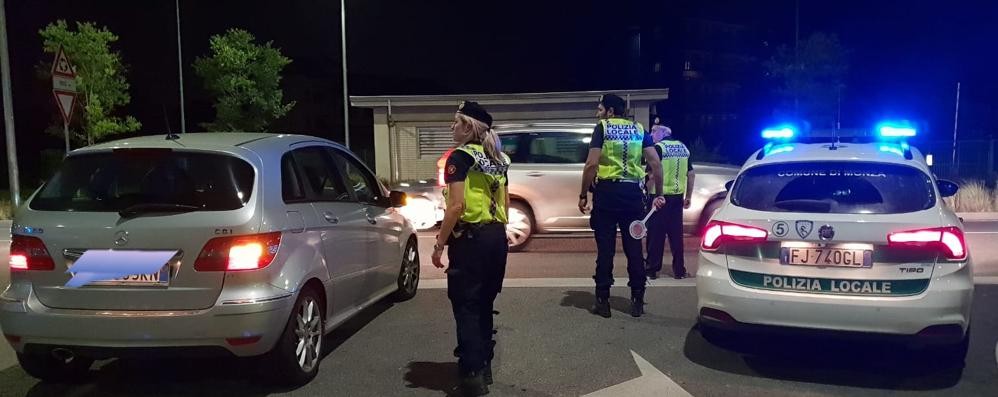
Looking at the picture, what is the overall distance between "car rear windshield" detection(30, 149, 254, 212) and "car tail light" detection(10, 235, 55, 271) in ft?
A: 0.64

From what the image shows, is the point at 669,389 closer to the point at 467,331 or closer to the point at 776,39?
the point at 467,331

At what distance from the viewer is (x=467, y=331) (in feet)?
13.1

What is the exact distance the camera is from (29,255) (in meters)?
3.89

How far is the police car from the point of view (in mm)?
4016

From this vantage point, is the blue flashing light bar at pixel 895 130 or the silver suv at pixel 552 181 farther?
the silver suv at pixel 552 181

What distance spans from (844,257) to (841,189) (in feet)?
3.30

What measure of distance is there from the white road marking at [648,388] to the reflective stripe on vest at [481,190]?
4.01 ft

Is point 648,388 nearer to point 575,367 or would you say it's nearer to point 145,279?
point 575,367

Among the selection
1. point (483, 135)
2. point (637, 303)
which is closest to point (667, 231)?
point (637, 303)

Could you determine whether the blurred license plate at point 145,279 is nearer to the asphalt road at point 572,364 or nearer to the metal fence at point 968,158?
the asphalt road at point 572,364

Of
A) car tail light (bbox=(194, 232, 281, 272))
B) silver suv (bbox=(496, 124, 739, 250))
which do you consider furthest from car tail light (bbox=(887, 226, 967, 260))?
silver suv (bbox=(496, 124, 739, 250))

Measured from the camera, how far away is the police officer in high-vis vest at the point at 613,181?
5.65 metres

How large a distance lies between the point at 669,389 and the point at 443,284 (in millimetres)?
3528

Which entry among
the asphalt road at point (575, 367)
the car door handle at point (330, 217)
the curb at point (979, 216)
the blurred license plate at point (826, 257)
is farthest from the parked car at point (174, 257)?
the curb at point (979, 216)
